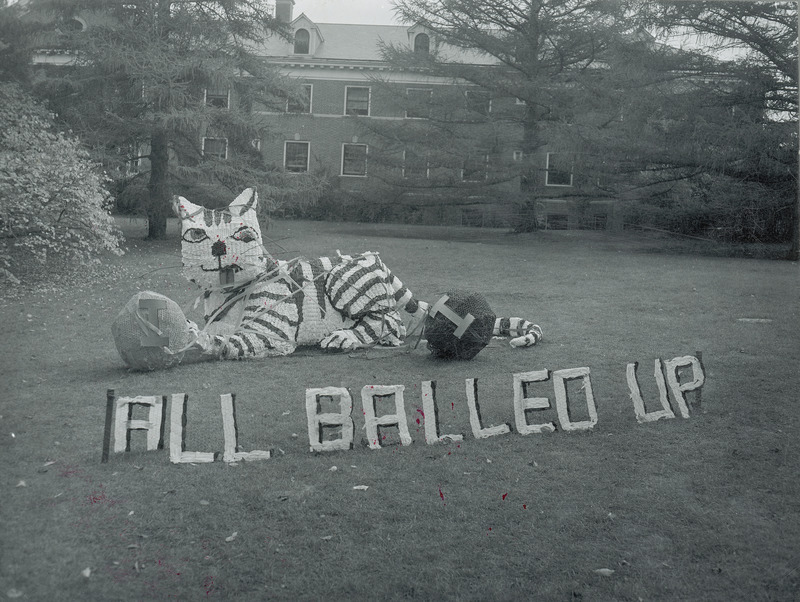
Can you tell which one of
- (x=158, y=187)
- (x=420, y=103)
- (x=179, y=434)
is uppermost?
(x=420, y=103)

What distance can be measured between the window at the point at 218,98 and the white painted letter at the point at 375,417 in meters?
3.19

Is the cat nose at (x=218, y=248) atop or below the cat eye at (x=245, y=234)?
below

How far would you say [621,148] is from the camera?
8.57 m

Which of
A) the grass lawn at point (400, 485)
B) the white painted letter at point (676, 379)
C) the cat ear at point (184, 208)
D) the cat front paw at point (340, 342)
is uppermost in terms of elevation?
the cat ear at point (184, 208)

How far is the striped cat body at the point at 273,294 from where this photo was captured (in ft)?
14.2

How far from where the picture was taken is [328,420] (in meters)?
2.85

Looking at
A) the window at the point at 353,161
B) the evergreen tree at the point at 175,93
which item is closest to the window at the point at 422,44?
the window at the point at 353,161

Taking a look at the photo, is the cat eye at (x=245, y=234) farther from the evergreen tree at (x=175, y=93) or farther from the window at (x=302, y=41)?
the window at (x=302, y=41)

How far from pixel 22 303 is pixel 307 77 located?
91.0 inches

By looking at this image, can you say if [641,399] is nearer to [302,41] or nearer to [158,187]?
[302,41]

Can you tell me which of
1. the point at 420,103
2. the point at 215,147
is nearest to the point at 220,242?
the point at 215,147

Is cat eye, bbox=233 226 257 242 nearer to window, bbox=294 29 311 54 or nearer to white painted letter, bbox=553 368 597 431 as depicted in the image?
window, bbox=294 29 311 54

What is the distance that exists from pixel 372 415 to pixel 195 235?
1.88 metres

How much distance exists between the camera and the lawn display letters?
266cm
